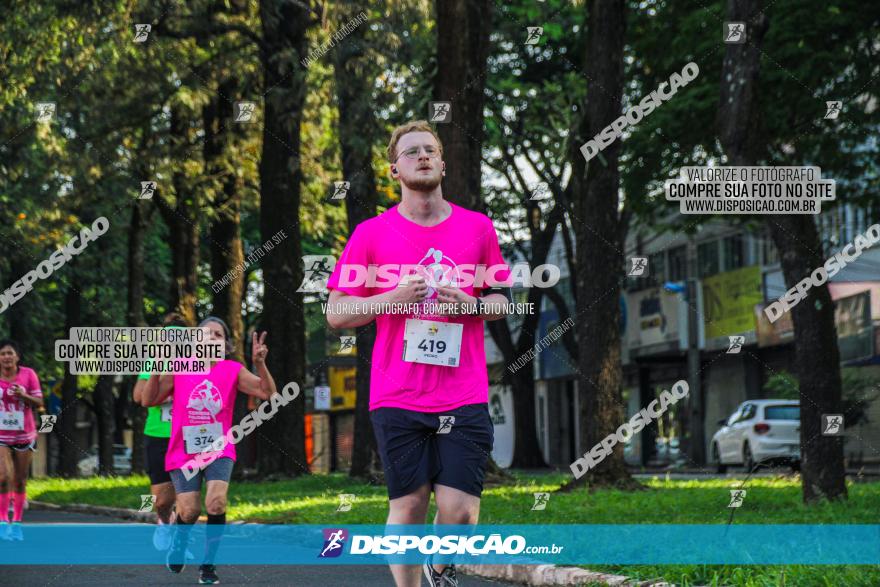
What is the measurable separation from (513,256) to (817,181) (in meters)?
23.1

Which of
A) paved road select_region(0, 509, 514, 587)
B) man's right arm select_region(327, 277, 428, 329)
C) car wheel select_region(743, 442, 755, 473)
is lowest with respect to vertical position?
paved road select_region(0, 509, 514, 587)

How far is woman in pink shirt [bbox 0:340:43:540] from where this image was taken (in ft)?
47.5

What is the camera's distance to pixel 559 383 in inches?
2096

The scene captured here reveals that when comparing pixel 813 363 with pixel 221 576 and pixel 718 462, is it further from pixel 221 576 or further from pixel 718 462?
pixel 718 462

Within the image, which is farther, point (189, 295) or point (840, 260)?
point (189, 295)

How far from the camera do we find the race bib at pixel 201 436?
33.2 ft

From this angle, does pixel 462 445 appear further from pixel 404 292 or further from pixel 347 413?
pixel 347 413

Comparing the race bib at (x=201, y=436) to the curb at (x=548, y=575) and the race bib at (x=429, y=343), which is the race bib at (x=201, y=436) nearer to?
the curb at (x=548, y=575)

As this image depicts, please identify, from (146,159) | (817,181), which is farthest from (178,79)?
(817,181)

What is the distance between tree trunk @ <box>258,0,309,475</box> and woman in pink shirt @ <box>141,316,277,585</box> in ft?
45.3

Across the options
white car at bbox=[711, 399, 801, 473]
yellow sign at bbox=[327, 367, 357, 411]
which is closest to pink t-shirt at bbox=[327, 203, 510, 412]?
white car at bbox=[711, 399, 801, 473]

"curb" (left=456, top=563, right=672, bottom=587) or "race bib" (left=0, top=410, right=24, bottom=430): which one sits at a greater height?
"race bib" (left=0, top=410, right=24, bottom=430)

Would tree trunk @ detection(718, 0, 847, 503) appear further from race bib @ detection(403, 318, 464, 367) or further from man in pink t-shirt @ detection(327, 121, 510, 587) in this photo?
race bib @ detection(403, 318, 464, 367)

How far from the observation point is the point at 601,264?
17.1 meters
